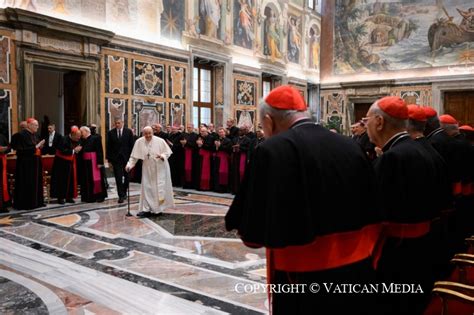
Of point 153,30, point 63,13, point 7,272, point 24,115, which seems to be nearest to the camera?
point 7,272

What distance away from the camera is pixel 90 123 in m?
12.3

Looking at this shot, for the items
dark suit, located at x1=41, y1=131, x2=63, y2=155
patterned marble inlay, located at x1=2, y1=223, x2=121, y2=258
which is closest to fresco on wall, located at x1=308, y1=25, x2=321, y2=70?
dark suit, located at x1=41, y1=131, x2=63, y2=155

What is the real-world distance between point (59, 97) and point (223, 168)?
25.0 feet

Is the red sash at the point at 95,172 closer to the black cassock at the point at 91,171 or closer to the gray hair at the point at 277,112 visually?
the black cassock at the point at 91,171

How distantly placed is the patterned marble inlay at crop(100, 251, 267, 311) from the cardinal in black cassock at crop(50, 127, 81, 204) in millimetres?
4477

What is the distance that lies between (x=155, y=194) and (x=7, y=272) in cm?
341

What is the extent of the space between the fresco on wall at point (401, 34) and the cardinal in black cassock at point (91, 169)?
1644 cm

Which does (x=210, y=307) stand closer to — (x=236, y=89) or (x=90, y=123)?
(x=90, y=123)

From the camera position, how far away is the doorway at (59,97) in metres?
12.4

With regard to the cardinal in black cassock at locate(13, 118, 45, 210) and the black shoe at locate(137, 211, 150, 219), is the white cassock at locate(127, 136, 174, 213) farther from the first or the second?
the cardinal in black cassock at locate(13, 118, 45, 210)

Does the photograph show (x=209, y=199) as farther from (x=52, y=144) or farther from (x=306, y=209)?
(x=306, y=209)

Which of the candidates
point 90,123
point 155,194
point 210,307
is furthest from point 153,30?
point 210,307

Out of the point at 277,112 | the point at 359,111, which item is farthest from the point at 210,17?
the point at 277,112

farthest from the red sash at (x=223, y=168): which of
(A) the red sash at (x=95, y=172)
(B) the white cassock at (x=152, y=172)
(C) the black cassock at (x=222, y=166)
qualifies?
(B) the white cassock at (x=152, y=172)
